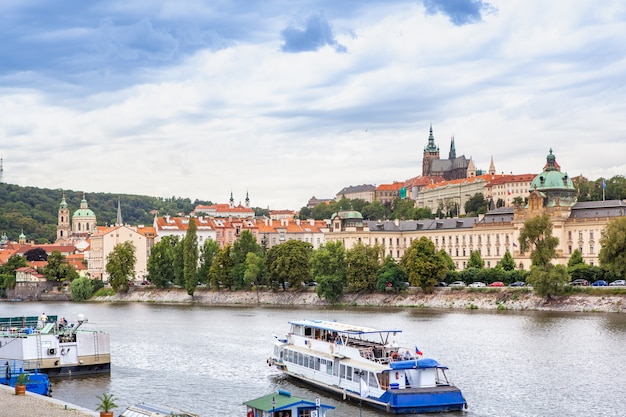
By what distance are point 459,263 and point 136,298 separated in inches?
2105

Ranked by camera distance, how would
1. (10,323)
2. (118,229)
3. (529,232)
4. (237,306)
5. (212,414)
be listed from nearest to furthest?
(212,414) < (10,323) < (529,232) < (237,306) < (118,229)

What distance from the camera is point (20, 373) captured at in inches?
1905

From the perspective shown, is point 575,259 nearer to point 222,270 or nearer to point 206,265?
point 222,270

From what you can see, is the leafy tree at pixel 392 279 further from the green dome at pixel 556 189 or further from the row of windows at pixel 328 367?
the row of windows at pixel 328 367

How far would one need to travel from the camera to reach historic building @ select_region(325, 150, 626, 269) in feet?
426

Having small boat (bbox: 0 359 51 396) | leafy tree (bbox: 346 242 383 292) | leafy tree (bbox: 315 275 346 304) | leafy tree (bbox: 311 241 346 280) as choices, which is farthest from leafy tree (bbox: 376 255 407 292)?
small boat (bbox: 0 359 51 396)

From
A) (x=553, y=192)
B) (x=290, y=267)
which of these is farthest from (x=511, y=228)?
(x=290, y=267)

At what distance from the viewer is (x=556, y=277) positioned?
9688 cm

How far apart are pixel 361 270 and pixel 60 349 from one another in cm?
6715

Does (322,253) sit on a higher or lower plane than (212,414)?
higher

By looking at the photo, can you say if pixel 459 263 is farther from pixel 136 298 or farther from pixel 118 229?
pixel 118 229

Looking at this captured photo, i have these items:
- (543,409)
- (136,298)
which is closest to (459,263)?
(136,298)

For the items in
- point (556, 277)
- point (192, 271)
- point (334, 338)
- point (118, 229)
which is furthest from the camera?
point (118, 229)

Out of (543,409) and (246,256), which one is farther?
(246,256)
